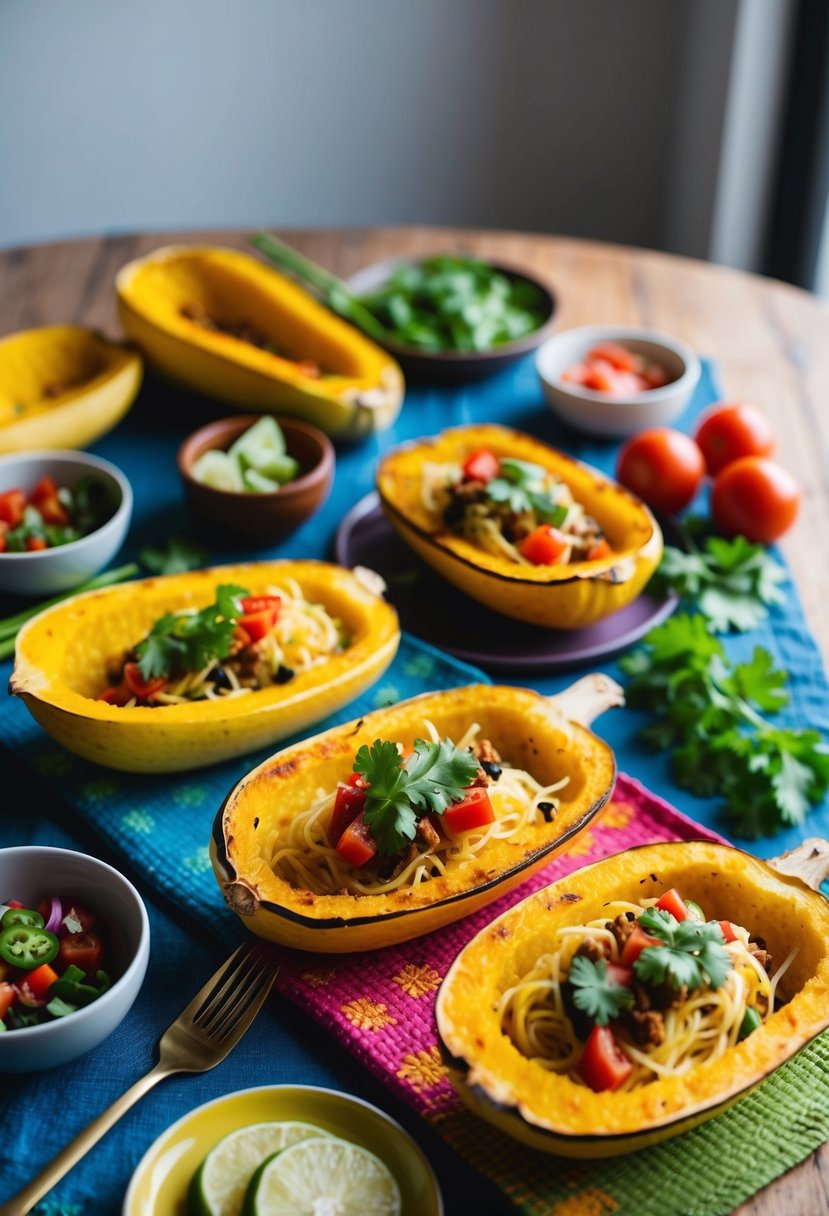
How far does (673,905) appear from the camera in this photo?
7.02ft

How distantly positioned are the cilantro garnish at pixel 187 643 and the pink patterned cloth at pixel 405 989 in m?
0.77

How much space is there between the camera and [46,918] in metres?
2.19

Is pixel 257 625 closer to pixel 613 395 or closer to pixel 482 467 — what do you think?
pixel 482 467

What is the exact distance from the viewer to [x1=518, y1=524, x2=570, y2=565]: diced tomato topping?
3107 mm

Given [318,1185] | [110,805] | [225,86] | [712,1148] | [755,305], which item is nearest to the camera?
[318,1185]

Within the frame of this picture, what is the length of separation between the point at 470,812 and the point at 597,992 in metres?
0.48

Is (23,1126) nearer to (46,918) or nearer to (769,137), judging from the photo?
(46,918)

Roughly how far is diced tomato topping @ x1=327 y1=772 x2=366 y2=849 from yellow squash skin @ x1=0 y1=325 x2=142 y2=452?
6.00 feet

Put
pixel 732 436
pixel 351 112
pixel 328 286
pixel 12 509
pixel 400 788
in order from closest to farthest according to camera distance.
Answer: pixel 400 788 < pixel 12 509 < pixel 732 436 < pixel 328 286 < pixel 351 112

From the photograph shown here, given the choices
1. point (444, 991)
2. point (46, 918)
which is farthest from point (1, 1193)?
point (444, 991)

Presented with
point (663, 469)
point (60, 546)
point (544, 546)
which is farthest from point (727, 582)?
point (60, 546)

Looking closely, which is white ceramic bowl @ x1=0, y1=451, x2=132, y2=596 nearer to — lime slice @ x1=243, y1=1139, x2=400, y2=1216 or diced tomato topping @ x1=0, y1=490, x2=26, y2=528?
diced tomato topping @ x1=0, y1=490, x2=26, y2=528

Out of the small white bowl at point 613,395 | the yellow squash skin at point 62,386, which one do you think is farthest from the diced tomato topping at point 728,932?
the yellow squash skin at point 62,386

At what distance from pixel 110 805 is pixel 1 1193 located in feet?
2.90
